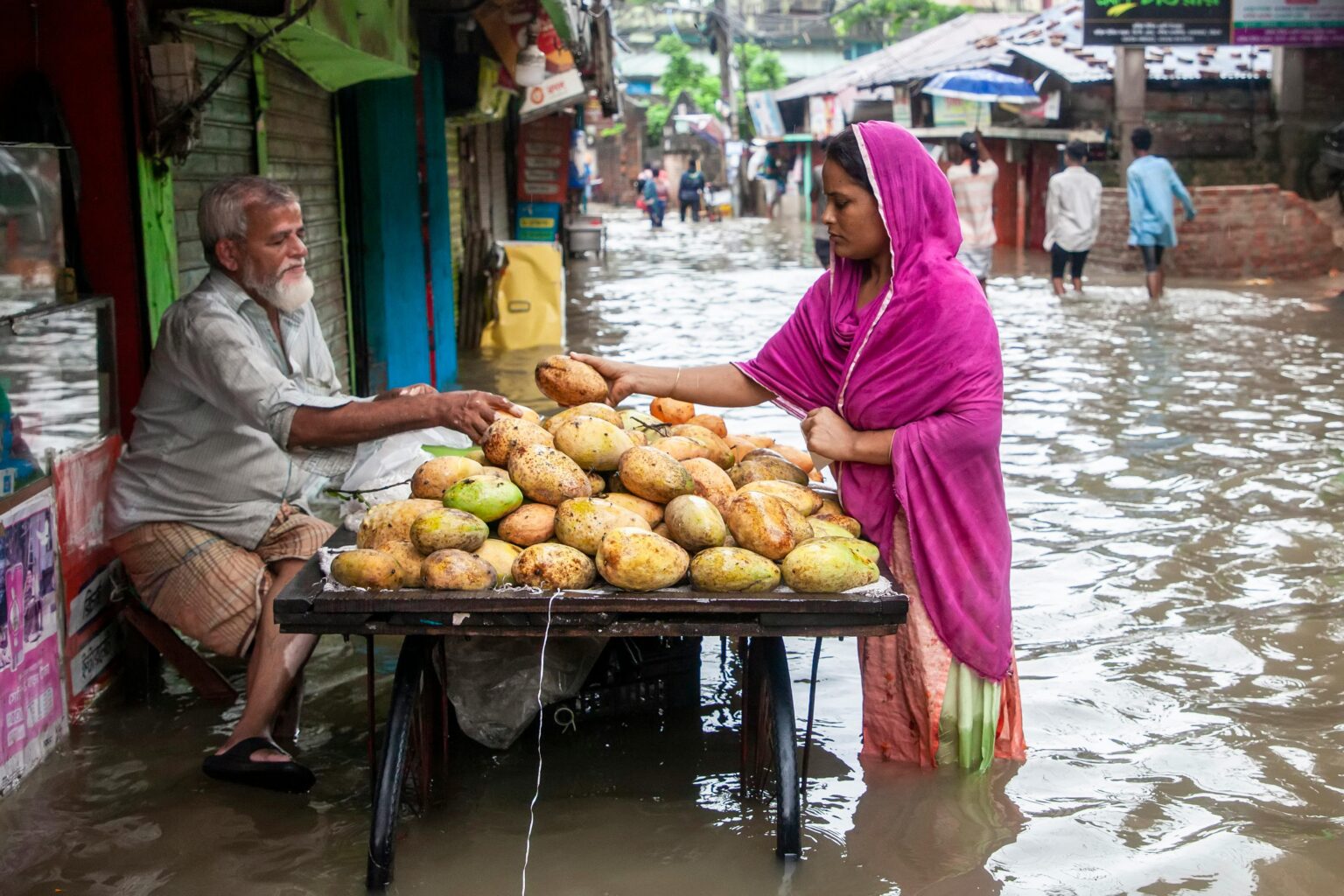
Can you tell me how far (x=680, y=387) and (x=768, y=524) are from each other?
908 mm

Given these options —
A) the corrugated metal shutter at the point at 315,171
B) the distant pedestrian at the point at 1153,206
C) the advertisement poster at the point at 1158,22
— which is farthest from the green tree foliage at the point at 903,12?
the corrugated metal shutter at the point at 315,171

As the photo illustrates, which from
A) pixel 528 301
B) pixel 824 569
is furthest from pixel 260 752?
pixel 528 301

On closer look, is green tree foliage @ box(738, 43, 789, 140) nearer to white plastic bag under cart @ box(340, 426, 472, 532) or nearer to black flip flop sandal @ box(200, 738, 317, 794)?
white plastic bag under cart @ box(340, 426, 472, 532)

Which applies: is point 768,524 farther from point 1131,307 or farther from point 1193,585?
point 1131,307

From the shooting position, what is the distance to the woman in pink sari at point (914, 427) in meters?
3.13

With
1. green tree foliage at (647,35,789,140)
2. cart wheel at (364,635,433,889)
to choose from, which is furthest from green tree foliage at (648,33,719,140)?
cart wheel at (364,635,433,889)

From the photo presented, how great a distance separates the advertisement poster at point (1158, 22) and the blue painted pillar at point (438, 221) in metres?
8.92

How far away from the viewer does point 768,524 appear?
291 centimetres

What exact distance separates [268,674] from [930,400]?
1.90 m

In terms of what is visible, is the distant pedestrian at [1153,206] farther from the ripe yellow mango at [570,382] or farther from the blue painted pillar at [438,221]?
the ripe yellow mango at [570,382]

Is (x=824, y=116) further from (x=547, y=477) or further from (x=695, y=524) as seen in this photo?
(x=695, y=524)

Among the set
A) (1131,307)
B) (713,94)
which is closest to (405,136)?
(1131,307)

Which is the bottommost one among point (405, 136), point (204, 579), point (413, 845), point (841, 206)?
point (413, 845)

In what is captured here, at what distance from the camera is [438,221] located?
31.5 ft
